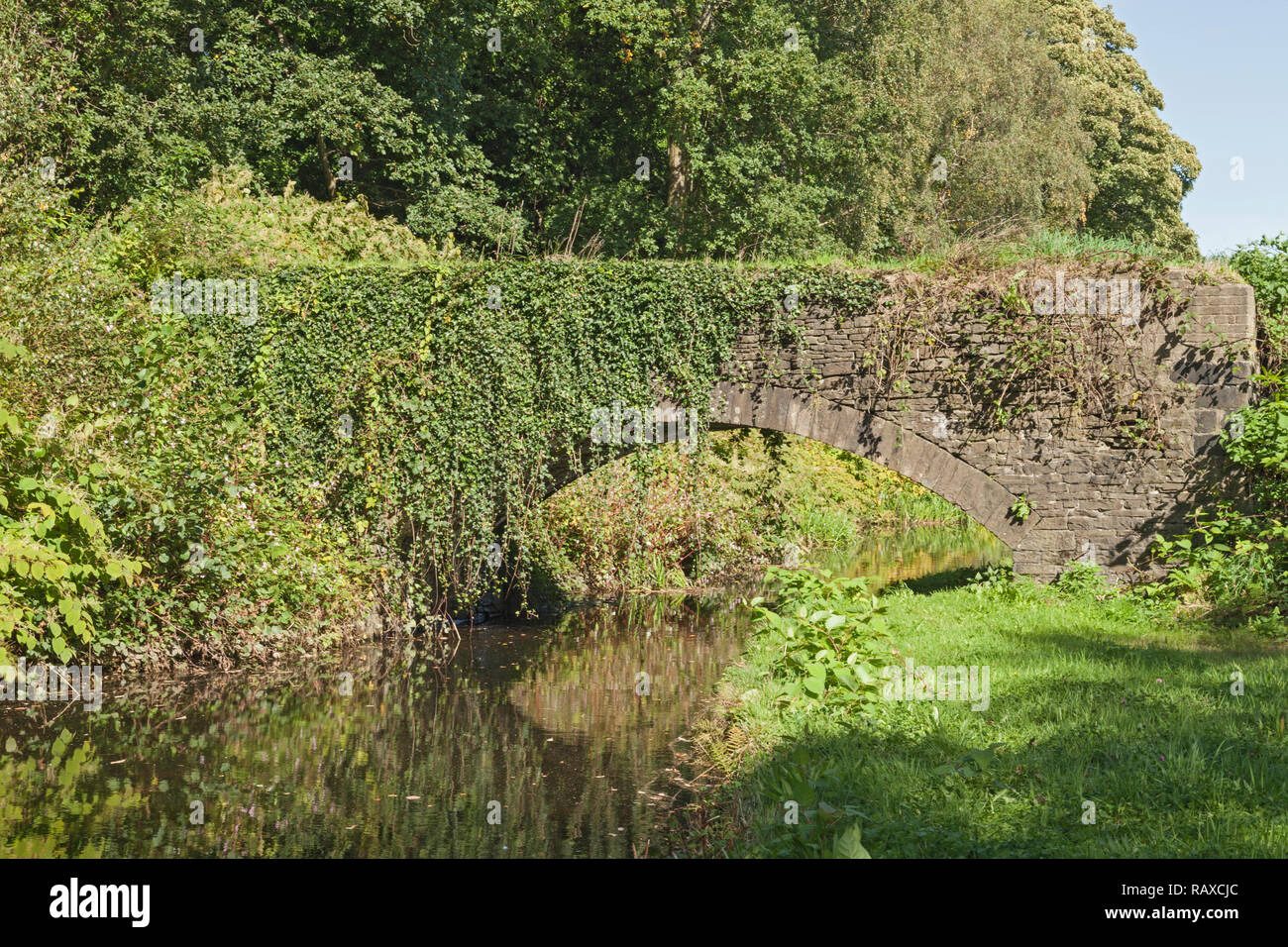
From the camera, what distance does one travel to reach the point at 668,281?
11.2 m

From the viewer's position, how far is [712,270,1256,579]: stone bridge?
1038cm

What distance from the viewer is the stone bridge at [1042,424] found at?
10375 millimetres

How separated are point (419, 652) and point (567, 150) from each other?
14.2 m

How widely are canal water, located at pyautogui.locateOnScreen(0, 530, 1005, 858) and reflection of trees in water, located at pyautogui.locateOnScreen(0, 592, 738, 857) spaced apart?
20 millimetres

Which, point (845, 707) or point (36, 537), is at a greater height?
point (36, 537)

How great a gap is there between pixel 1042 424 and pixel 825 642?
4.56 meters

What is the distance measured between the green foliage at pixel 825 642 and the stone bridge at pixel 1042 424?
330cm

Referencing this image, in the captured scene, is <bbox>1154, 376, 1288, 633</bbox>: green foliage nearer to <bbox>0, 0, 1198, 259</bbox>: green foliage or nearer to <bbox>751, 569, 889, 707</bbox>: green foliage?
<bbox>751, 569, 889, 707</bbox>: green foliage

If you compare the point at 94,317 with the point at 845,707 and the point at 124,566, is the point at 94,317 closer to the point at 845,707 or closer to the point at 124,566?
the point at 124,566

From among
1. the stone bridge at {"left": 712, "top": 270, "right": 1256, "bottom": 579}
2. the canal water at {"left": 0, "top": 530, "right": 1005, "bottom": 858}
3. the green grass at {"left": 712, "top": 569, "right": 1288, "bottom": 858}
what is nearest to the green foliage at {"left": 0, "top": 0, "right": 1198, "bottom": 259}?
the stone bridge at {"left": 712, "top": 270, "right": 1256, "bottom": 579}

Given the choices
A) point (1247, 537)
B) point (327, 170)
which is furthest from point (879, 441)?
point (327, 170)

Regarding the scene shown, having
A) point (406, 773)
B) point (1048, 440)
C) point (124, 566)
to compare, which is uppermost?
point (1048, 440)

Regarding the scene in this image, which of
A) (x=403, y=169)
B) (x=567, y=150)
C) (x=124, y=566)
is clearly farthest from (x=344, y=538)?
(x=567, y=150)

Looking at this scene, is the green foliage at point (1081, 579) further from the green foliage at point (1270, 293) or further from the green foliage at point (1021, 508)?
the green foliage at point (1270, 293)
